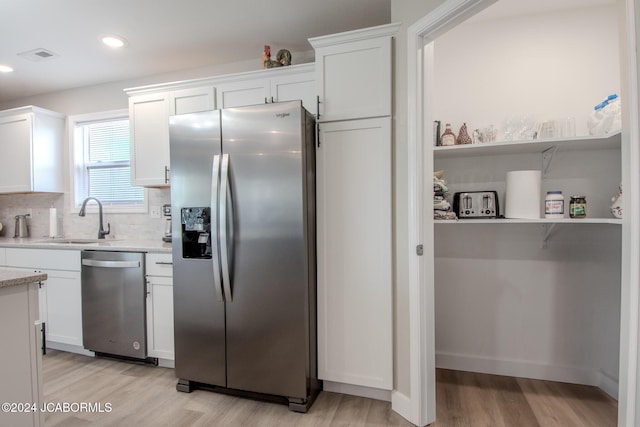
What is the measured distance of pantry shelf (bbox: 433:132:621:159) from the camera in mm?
1851

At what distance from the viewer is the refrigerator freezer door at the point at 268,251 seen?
1.84m

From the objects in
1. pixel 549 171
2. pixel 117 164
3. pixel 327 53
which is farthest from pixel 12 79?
pixel 549 171

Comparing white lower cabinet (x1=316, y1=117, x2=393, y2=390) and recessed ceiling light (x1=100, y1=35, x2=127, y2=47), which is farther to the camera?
recessed ceiling light (x1=100, y1=35, x2=127, y2=47)

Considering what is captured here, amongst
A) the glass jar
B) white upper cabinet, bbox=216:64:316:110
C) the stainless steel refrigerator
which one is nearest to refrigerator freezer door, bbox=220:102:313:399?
the stainless steel refrigerator

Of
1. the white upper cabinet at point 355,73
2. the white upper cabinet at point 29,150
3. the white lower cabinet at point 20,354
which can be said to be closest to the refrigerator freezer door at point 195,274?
the white upper cabinet at point 355,73

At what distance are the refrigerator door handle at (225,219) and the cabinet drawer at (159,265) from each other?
0.63 metres

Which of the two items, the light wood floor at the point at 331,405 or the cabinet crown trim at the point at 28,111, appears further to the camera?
the cabinet crown trim at the point at 28,111

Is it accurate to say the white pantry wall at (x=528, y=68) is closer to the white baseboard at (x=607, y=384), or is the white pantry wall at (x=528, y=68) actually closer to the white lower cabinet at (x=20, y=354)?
the white baseboard at (x=607, y=384)

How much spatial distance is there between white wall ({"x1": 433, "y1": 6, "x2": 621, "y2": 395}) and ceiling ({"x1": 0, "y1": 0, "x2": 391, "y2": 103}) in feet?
2.81

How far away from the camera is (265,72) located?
2.35 m

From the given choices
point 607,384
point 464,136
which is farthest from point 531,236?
point 607,384

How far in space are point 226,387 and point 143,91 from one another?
250 cm

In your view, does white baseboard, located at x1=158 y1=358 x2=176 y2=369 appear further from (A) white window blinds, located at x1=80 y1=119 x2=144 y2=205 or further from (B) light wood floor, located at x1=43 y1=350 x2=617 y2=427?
(A) white window blinds, located at x1=80 y1=119 x2=144 y2=205

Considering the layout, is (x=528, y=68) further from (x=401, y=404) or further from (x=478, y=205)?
(x=401, y=404)
